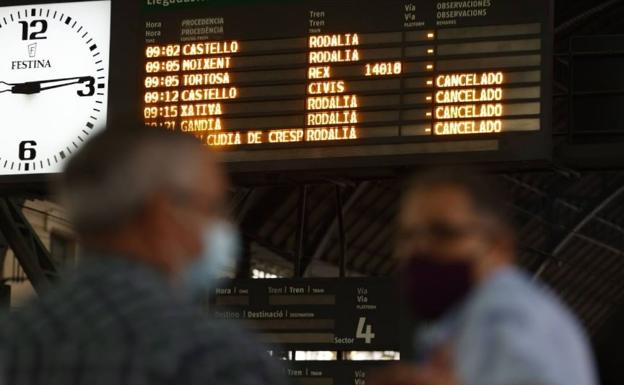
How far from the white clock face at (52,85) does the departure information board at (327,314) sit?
3368mm

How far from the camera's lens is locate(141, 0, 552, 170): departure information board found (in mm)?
11469

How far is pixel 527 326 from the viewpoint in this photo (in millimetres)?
2234

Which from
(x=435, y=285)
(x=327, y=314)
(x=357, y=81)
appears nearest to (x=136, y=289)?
(x=435, y=285)

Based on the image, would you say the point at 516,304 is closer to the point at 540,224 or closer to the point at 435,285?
the point at 435,285

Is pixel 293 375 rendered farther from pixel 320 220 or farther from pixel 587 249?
pixel 587 249

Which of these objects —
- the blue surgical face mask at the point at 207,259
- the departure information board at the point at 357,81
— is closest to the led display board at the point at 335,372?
the departure information board at the point at 357,81

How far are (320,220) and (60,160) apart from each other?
20691 millimetres

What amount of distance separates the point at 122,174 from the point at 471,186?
0.51 metres

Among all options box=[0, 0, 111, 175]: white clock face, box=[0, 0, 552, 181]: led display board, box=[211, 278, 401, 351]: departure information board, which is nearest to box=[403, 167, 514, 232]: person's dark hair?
box=[0, 0, 552, 181]: led display board

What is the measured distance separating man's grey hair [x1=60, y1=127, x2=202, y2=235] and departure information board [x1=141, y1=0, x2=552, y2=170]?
9.06 metres

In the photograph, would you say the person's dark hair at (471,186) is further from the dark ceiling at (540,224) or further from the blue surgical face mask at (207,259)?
the dark ceiling at (540,224)

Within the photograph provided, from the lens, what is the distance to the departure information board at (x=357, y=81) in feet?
37.6

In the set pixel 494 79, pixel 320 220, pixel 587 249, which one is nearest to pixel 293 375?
pixel 494 79

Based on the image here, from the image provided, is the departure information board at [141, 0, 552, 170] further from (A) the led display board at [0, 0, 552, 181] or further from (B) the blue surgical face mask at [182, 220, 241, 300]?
(B) the blue surgical face mask at [182, 220, 241, 300]
